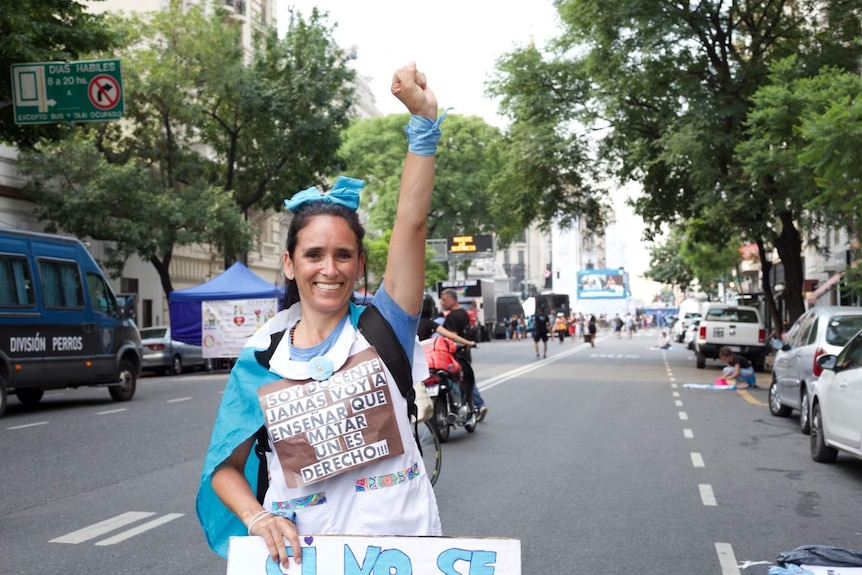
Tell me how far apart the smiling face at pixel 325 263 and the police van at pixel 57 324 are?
14.0 metres

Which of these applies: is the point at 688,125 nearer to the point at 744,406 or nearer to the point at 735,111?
the point at 735,111

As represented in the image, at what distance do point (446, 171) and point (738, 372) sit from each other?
42709mm

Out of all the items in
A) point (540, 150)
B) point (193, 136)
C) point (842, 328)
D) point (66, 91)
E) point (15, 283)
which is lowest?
point (842, 328)

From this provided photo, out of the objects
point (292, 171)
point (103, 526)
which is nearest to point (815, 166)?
point (103, 526)

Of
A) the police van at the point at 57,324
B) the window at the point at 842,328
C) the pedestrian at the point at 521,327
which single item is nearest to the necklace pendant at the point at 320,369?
the window at the point at 842,328

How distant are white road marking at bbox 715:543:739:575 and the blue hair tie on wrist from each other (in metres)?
4.55

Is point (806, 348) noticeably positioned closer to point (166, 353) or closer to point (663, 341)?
point (166, 353)

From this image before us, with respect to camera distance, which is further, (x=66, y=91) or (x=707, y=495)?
(x=66, y=91)

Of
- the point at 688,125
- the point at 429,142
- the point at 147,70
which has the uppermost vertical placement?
the point at 147,70

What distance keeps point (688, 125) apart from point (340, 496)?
83.0 ft

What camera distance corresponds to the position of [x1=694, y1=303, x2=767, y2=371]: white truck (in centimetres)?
2944

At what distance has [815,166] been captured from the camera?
15320 mm

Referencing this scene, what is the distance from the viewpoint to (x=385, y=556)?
2531mm

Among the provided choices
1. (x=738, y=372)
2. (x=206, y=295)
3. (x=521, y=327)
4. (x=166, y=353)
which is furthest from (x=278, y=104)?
(x=521, y=327)
